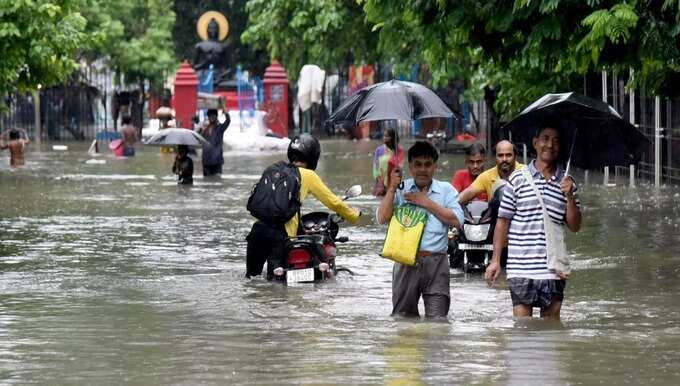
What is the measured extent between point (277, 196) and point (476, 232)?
2.24m

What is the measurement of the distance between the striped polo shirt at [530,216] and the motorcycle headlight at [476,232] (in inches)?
194

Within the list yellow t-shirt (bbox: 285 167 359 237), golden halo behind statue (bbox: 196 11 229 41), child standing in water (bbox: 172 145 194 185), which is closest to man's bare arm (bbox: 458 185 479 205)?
yellow t-shirt (bbox: 285 167 359 237)

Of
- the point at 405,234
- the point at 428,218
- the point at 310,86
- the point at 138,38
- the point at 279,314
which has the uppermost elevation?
the point at 138,38

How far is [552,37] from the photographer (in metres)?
15.3

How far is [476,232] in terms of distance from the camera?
15.8 m

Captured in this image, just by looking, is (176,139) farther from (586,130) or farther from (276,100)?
(276,100)

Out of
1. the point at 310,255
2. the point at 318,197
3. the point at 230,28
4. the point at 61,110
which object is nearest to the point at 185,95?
the point at 61,110

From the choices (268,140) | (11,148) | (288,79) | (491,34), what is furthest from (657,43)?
(288,79)

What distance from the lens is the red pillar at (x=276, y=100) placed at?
53.2m

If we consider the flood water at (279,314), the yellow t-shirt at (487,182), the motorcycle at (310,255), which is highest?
the yellow t-shirt at (487,182)

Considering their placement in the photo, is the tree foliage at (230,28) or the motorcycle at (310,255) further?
the tree foliage at (230,28)

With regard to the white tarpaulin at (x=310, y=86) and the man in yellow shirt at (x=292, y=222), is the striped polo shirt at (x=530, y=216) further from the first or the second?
the white tarpaulin at (x=310, y=86)

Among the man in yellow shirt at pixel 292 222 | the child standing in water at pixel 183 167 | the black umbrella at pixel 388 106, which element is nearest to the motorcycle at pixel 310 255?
the man in yellow shirt at pixel 292 222

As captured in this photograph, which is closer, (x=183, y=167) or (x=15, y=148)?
(x=183, y=167)
